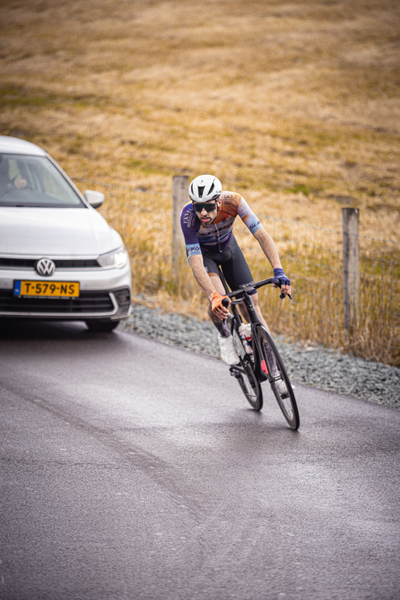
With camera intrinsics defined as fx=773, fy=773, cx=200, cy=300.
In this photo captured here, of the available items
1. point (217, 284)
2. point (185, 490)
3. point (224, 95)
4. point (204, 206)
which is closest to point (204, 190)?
point (204, 206)

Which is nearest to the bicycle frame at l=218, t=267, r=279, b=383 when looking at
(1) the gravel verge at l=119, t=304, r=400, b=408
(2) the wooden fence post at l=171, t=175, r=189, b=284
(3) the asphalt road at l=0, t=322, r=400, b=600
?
(3) the asphalt road at l=0, t=322, r=400, b=600

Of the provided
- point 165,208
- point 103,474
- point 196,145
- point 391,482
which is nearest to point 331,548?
point 391,482

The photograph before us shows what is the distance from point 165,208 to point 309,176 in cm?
909

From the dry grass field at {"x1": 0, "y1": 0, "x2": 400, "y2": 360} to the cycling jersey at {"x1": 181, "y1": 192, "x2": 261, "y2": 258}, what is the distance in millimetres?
11843

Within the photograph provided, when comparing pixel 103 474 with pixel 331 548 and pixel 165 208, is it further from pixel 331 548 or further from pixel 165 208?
pixel 165 208

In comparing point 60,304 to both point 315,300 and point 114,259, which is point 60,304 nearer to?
point 114,259

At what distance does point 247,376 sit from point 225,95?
116ft

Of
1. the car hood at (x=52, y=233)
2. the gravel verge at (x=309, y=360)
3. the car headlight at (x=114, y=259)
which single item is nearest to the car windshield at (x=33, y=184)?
the car hood at (x=52, y=233)

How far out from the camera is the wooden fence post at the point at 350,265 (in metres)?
9.16

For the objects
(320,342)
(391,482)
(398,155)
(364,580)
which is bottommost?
(398,155)

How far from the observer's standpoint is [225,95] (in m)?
40.3

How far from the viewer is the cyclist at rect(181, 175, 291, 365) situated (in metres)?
6.13

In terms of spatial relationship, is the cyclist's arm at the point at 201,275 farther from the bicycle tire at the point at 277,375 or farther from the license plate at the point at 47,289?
the license plate at the point at 47,289

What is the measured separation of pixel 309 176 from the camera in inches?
1095
